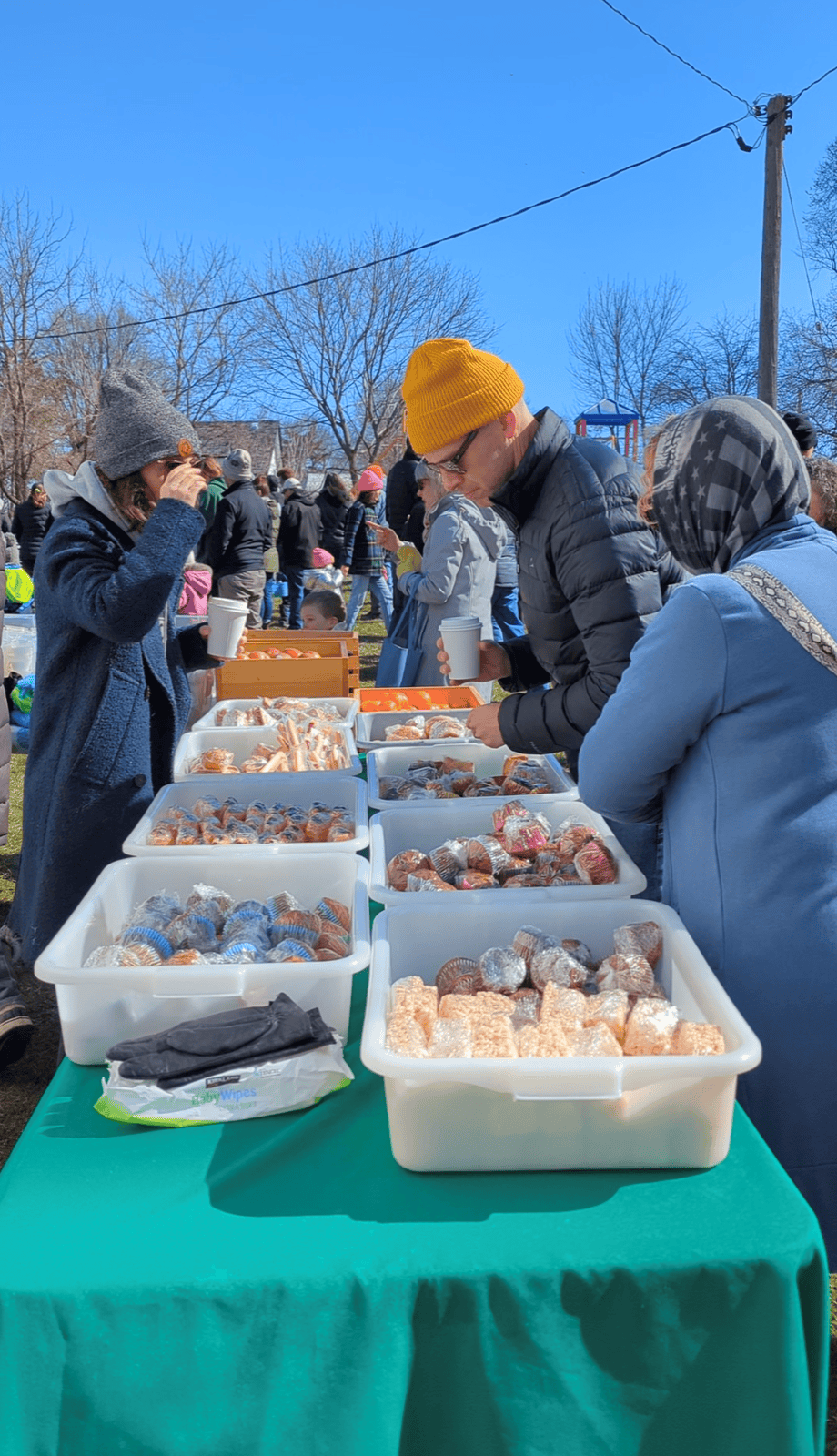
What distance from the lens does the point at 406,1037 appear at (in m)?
1.20

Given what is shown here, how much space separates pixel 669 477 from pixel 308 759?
5.60 feet

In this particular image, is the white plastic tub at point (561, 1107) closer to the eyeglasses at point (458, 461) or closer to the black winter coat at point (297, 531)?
the eyeglasses at point (458, 461)

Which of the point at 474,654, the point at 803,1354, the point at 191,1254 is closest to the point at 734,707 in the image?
the point at 803,1354

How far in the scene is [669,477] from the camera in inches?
61.4

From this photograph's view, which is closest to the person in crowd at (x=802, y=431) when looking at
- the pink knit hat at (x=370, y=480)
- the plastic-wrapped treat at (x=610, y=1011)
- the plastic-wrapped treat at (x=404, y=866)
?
the plastic-wrapped treat at (x=404, y=866)

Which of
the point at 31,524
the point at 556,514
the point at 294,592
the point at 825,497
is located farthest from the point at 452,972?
the point at 31,524

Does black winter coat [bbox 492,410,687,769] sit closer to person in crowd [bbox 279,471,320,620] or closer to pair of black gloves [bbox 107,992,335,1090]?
pair of black gloves [bbox 107,992,335,1090]

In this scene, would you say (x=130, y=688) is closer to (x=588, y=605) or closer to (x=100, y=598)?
(x=100, y=598)

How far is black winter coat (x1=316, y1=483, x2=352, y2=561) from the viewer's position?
42.3 ft

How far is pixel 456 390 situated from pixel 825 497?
1425 millimetres

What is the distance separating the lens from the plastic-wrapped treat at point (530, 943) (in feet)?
4.91

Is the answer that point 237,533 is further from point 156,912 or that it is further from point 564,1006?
point 564,1006

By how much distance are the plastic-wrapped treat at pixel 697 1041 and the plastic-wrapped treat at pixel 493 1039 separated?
191 mm

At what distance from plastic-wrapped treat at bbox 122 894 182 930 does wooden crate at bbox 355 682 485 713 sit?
6.86 feet
